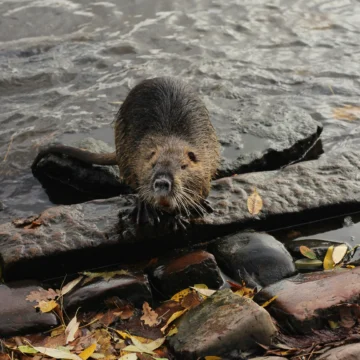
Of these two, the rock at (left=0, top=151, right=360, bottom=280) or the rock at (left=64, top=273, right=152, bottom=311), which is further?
the rock at (left=0, top=151, right=360, bottom=280)

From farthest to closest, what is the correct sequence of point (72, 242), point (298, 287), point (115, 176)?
1. point (115, 176)
2. point (72, 242)
3. point (298, 287)

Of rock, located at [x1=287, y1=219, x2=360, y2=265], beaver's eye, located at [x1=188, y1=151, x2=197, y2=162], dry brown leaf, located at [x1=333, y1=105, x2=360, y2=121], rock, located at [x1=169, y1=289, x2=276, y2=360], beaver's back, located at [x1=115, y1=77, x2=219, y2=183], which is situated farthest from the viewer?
dry brown leaf, located at [x1=333, y1=105, x2=360, y2=121]

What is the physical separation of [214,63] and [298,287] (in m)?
4.31

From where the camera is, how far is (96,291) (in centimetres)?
342

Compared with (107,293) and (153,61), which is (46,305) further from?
(153,61)

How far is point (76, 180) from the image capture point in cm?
501

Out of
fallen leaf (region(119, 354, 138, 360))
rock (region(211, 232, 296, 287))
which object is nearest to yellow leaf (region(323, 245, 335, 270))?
rock (region(211, 232, 296, 287))

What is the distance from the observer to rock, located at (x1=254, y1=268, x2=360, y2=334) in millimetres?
3037

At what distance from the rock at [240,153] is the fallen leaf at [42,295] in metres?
1.48

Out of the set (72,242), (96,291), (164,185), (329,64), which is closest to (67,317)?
(96,291)

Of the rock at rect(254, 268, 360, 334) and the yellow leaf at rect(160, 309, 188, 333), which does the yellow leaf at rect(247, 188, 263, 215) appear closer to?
the rock at rect(254, 268, 360, 334)

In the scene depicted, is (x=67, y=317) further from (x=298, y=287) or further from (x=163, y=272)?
(x=298, y=287)

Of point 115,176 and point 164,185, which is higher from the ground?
point 164,185

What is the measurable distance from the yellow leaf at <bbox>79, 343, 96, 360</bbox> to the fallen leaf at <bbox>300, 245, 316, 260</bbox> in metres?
1.47
